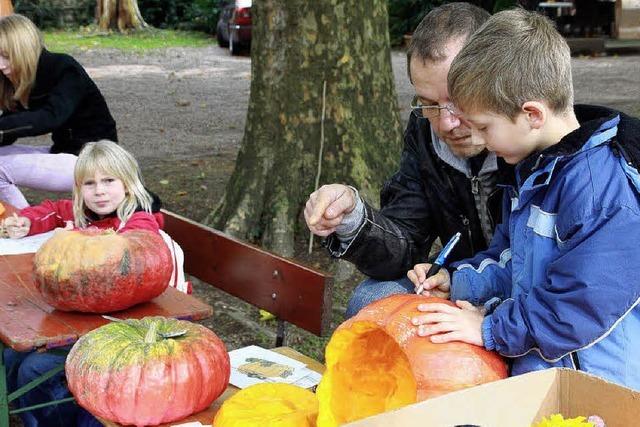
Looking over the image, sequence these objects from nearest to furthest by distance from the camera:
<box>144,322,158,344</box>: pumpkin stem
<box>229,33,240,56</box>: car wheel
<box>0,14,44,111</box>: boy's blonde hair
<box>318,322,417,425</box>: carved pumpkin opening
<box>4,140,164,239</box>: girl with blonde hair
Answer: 1. <box>318,322,417,425</box>: carved pumpkin opening
2. <box>144,322,158,344</box>: pumpkin stem
3. <box>4,140,164,239</box>: girl with blonde hair
4. <box>0,14,44,111</box>: boy's blonde hair
5. <box>229,33,240,56</box>: car wheel

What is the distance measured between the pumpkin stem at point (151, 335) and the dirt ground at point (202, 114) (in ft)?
7.39

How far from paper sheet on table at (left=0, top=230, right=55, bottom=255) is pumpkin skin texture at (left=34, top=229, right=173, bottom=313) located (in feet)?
2.61

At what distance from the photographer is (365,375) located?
2.29m

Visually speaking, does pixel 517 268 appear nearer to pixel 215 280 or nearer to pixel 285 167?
pixel 215 280

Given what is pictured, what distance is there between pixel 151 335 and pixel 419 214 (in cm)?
119

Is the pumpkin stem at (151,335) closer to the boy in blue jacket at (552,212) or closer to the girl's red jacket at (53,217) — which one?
the boy in blue jacket at (552,212)

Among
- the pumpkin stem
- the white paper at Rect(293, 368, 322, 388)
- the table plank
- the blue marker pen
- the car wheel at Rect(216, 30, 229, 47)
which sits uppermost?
the blue marker pen

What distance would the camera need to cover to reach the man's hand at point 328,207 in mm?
3098

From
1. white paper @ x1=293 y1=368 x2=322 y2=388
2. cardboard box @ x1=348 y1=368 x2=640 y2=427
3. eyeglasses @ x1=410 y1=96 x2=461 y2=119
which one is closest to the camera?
cardboard box @ x1=348 y1=368 x2=640 y2=427

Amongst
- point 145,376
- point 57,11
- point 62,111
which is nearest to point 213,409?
point 145,376

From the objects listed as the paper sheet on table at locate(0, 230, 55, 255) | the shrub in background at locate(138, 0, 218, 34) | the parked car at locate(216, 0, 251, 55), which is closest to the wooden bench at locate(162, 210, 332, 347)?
the paper sheet on table at locate(0, 230, 55, 255)

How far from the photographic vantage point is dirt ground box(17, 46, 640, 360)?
18.9 ft

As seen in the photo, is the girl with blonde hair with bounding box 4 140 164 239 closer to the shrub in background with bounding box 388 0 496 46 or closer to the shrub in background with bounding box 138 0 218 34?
the shrub in background with bounding box 388 0 496 46

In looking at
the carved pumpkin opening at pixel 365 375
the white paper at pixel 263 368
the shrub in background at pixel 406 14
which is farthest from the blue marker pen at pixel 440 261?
the shrub in background at pixel 406 14
